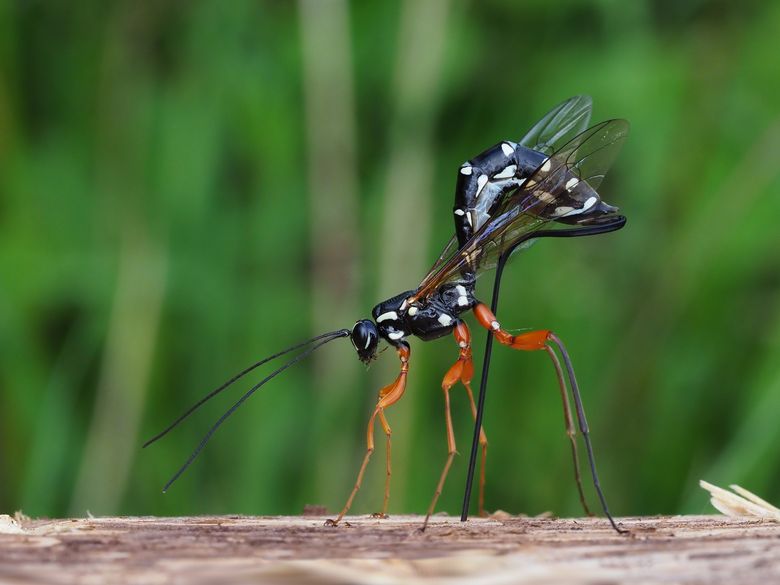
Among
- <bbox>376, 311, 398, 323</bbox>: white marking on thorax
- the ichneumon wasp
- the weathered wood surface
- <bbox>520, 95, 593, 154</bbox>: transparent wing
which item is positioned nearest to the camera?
the weathered wood surface

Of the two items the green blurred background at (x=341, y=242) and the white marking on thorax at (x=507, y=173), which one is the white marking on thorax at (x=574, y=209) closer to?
the white marking on thorax at (x=507, y=173)

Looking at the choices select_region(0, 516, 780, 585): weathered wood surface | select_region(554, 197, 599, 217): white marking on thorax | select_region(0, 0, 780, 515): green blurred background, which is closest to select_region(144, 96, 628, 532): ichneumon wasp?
select_region(554, 197, 599, 217): white marking on thorax

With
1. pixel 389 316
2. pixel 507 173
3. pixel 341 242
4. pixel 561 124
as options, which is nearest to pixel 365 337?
pixel 389 316

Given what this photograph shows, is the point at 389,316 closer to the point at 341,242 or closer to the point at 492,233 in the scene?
the point at 492,233

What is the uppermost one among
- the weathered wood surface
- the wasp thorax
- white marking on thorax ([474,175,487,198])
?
white marking on thorax ([474,175,487,198])

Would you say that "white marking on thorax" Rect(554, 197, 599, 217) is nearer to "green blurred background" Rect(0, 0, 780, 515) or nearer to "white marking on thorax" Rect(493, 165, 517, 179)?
"white marking on thorax" Rect(493, 165, 517, 179)

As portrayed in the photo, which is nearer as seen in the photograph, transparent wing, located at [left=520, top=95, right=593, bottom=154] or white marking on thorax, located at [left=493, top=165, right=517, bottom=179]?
white marking on thorax, located at [left=493, top=165, right=517, bottom=179]
